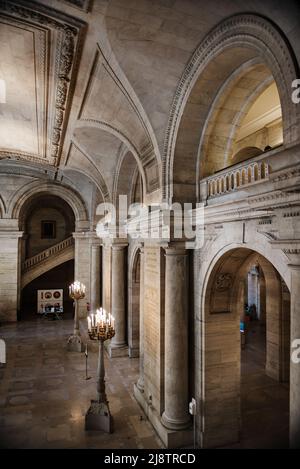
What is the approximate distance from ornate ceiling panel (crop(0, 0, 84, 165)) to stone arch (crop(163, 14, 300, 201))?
2085mm

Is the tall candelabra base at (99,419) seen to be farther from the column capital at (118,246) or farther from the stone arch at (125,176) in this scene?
the stone arch at (125,176)

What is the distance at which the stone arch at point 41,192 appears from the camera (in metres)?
17.1

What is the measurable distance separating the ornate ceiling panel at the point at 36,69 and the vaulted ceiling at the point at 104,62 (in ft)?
0.06

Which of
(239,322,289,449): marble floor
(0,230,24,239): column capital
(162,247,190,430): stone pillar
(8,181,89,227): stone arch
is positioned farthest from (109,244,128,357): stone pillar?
(0,230,24,239): column capital

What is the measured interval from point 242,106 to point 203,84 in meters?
0.99

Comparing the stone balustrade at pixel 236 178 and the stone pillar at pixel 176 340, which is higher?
the stone balustrade at pixel 236 178

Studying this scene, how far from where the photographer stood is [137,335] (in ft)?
39.5

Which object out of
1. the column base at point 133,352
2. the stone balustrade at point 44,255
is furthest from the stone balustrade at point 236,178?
the stone balustrade at point 44,255

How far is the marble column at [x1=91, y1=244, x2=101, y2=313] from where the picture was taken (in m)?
16.2

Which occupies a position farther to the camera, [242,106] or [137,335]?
[137,335]

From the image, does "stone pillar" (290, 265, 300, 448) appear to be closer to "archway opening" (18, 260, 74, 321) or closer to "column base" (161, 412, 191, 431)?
"column base" (161, 412, 191, 431)

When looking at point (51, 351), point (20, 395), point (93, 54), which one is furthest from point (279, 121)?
point (51, 351)

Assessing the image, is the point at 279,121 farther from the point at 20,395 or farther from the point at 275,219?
the point at 20,395

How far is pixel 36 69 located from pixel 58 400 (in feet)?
26.5
